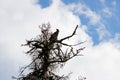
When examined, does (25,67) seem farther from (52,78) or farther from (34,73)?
(52,78)

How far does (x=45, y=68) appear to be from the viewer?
759 inches

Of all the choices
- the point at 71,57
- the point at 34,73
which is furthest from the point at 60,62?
the point at 34,73

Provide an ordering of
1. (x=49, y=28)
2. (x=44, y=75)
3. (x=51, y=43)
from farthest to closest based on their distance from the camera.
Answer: (x=49, y=28)
(x=51, y=43)
(x=44, y=75)

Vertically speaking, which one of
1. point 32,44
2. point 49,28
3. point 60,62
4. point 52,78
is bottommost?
point 52,78

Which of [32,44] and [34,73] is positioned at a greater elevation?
[32,44]

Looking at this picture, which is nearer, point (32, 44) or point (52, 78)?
point (52, 78)

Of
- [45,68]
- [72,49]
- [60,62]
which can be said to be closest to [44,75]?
[45,68]

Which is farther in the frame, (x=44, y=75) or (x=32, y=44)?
(x=32, y=44)

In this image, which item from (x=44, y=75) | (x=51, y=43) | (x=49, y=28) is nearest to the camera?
(x=44, y=75)

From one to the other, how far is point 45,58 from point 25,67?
207cm

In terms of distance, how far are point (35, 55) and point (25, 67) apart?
4.24 feet

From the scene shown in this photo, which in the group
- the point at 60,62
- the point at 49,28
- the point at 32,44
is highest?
the point at 49,28

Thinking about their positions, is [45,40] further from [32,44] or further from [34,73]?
[34,73]

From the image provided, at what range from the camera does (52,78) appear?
19234 mm
